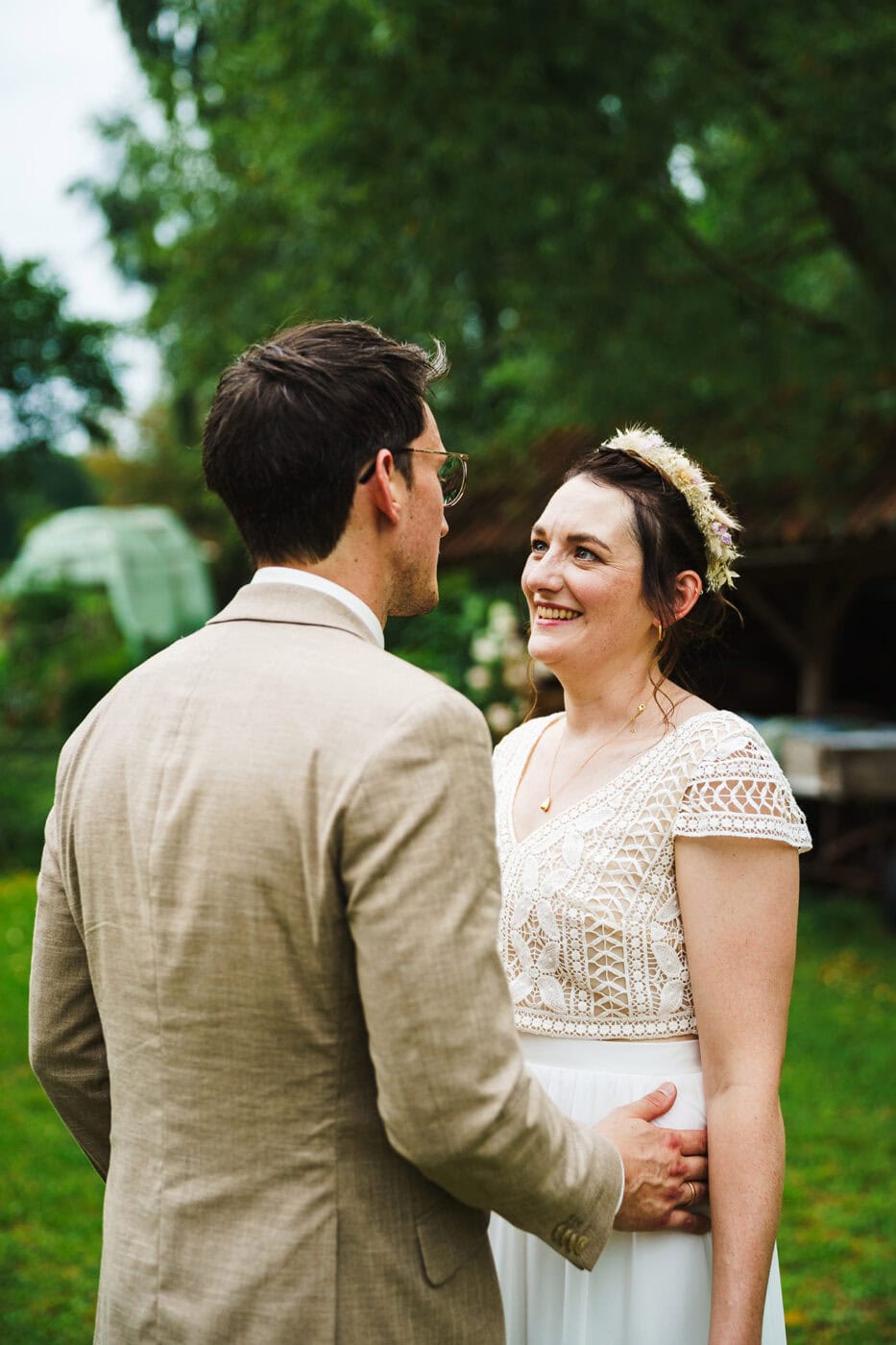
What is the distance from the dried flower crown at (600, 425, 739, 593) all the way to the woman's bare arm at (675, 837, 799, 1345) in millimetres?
641

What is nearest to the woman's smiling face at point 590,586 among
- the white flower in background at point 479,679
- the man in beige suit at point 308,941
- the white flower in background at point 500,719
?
the man in beige suit at point 308,941

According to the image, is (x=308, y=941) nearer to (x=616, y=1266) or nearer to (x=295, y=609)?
(x=295, y=609)

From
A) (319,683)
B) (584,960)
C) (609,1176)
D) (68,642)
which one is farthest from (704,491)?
(68,642)

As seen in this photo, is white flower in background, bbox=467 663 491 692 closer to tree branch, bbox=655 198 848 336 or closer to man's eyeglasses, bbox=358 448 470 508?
tree branch, bbox=655 198 848 336

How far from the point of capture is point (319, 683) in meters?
1.61

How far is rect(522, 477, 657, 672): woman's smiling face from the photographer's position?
7.82ft

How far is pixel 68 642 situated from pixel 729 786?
17.0 metres

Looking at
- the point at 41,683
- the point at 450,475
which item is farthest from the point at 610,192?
the point at 41,683

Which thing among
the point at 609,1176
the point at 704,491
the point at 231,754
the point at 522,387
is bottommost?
the point at 609,1176

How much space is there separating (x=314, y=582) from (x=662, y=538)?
0.93 m

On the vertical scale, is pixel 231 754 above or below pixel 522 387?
below

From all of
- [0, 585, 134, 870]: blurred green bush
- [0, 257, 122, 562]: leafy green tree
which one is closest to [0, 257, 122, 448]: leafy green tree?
[0, 257, 122, 562]: leafy green tree

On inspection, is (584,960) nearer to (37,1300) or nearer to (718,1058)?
(718,1058)

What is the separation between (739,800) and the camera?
6.91ft
